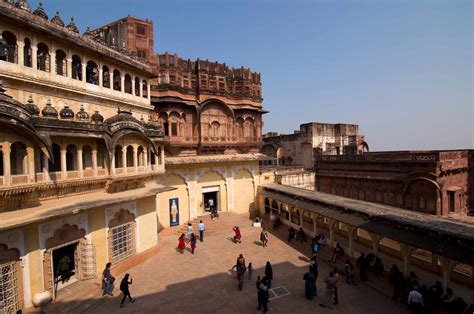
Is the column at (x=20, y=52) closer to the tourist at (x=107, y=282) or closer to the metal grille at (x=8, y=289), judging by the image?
the metal grille at (x=8, y=289)

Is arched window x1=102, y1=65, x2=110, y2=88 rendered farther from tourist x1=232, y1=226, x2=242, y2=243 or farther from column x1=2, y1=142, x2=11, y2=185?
tourist x1=232, y1=226, x2=242, y2=243

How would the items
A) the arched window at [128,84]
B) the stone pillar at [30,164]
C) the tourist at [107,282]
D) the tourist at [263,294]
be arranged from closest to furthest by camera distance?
the tourist at [263,294] < the stone pillar at [30,164] < the tourist at [107,282] < the arched window at [128,84]

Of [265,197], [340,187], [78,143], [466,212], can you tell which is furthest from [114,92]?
[466,212]

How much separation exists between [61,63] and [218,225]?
48.6 ft

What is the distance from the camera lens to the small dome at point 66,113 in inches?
503

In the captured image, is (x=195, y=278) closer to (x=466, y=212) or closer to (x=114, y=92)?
(x=114, y=92)

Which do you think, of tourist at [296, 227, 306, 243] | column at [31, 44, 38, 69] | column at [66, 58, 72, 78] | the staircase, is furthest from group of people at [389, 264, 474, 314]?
column at [31, 44, 38, 69]

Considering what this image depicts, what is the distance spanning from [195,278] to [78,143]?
8.67 metres

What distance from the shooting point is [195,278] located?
14.1 m

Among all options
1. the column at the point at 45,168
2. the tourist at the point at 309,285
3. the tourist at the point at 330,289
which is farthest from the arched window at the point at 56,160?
the tourist at the point at 330,289

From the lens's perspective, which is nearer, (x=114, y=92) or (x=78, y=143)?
(x=78, y=143)

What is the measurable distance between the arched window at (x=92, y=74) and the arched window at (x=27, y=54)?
3043 mm

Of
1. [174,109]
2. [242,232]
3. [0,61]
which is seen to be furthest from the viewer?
[174,109]

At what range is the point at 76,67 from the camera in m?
14.8
